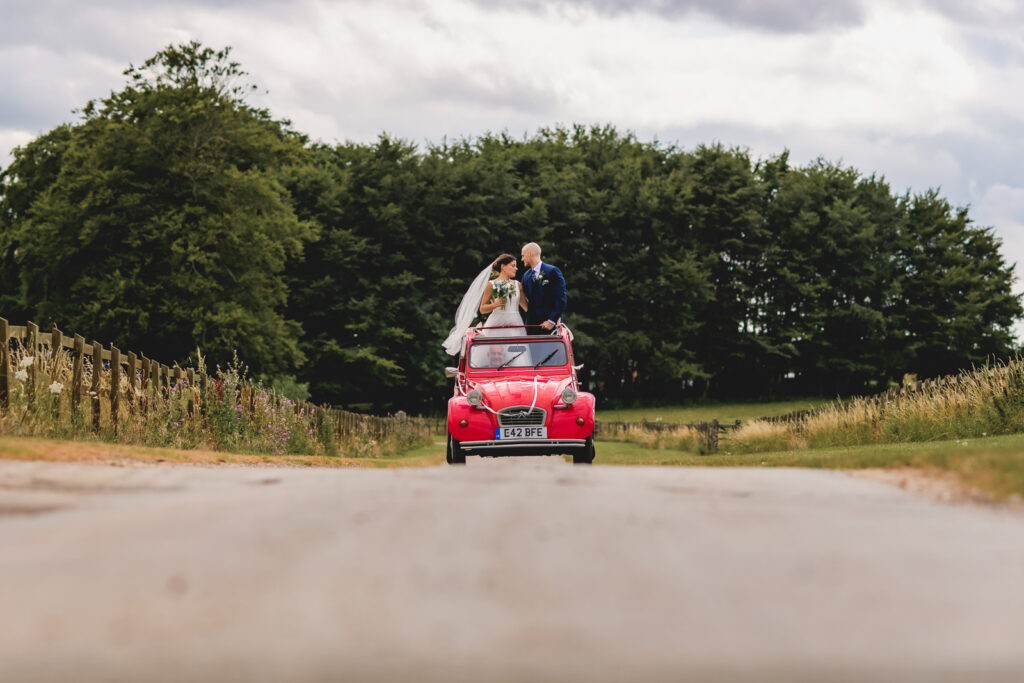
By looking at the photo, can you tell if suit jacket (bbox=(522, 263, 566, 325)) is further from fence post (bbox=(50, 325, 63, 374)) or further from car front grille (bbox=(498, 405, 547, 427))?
fence post (bbox=(50, 325, 63, 374))

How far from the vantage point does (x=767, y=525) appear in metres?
4.52

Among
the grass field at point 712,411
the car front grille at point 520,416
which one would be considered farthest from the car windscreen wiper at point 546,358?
the grass field at point 712,411

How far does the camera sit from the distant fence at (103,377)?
38.0ft

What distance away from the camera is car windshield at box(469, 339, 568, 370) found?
1347 centimetres

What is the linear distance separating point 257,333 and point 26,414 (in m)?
28.3

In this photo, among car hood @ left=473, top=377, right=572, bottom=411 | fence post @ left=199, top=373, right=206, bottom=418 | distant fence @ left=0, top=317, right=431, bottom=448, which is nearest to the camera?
distant fence @ left=0, top=317, right=431, bottom=448

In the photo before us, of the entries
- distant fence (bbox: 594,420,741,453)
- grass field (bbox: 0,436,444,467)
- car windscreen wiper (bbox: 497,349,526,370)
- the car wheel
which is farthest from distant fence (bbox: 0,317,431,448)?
distant fence (bbox: 594,420,741,453)

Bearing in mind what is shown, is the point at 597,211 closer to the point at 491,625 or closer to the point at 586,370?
the point at 586,370

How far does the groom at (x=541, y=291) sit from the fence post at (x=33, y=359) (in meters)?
6.39

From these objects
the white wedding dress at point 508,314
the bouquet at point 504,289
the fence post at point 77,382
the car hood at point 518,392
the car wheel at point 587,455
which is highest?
the bouquet at point 504,289

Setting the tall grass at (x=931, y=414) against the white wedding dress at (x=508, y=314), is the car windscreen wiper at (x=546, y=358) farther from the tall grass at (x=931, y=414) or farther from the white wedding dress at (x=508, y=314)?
the tall grass at (x=931, y=414)

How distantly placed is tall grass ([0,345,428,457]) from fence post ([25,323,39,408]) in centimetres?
1

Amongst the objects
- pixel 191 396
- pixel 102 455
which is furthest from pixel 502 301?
pixel 102 455

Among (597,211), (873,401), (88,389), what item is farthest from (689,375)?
(88,389)
